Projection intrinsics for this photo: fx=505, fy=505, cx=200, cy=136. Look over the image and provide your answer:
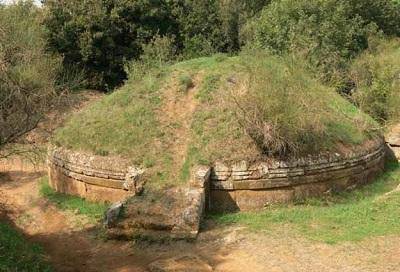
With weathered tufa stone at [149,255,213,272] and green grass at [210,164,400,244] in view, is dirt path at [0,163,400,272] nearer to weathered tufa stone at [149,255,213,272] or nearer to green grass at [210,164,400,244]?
weathered tufa stone at [149,255,213,272]

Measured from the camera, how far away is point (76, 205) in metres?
12.8

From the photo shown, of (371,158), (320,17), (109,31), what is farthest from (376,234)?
(109,31)

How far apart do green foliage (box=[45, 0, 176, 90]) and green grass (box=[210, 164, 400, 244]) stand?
15.4 m

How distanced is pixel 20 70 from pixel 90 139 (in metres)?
2.50

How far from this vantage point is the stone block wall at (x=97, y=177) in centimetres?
1225

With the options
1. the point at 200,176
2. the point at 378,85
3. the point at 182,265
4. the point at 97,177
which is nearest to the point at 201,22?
the point at 378,85

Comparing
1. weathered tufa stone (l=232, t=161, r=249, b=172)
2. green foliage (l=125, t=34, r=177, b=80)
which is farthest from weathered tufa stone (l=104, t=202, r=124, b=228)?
green foliage (l=125, t=34, r=177, b=80)

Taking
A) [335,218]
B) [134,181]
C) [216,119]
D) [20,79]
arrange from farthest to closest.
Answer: [216,119], [134,181], [20,79], [335,218]

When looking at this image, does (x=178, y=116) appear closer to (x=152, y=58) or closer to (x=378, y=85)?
(x=152, y=58)

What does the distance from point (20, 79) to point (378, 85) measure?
12.8 m

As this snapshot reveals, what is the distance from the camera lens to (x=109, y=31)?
24891 mm

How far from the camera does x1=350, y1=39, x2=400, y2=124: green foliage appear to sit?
18.1 m

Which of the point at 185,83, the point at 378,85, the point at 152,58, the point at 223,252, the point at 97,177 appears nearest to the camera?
the point at 223,252

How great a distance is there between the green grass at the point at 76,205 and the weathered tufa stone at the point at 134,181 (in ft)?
2.79
